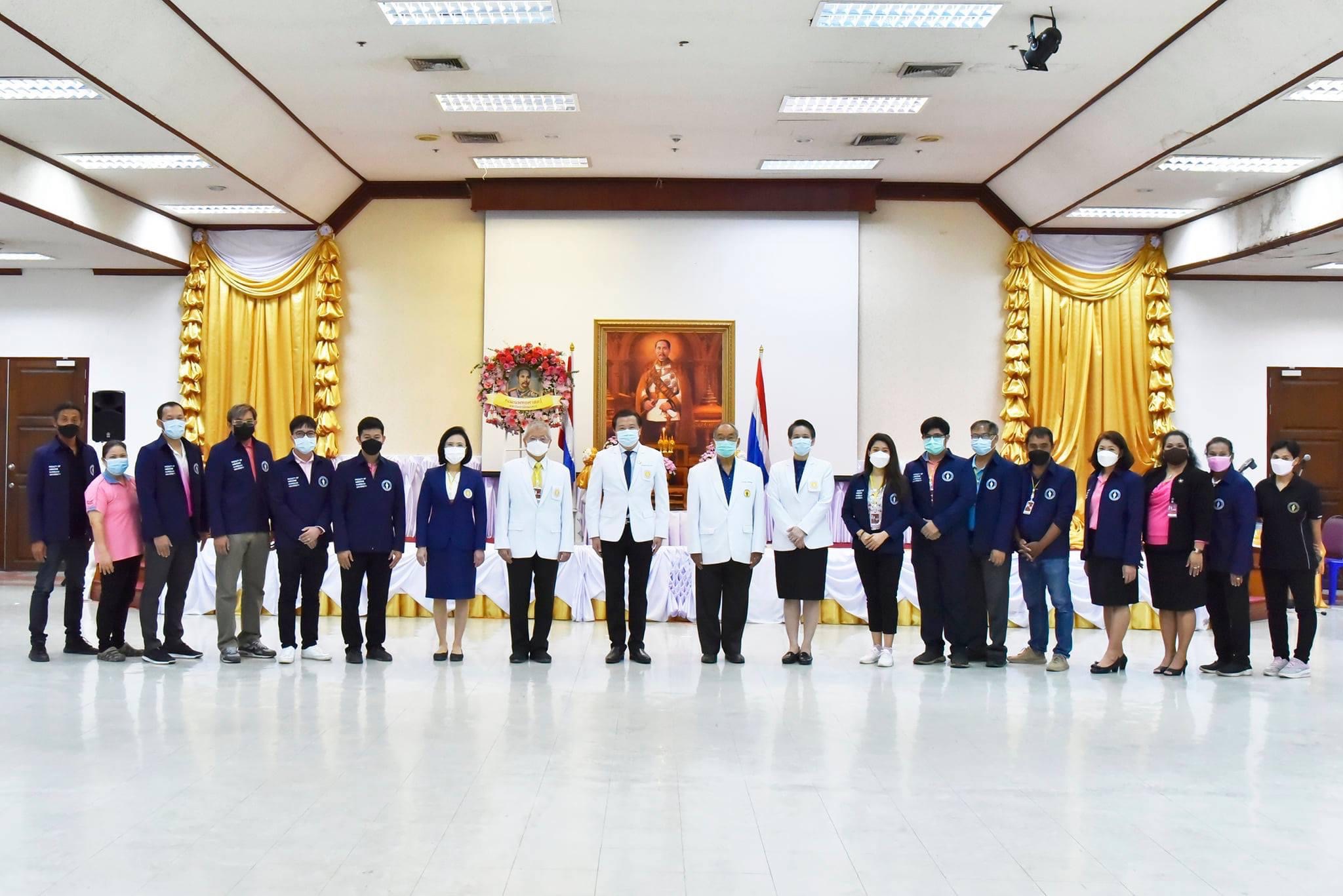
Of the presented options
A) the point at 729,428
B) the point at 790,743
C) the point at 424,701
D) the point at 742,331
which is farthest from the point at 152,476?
the point at 742,331

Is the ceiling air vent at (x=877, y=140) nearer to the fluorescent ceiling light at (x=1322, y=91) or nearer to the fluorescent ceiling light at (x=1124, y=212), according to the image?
the fluorescent ceiling light at (x=1124, y=212)

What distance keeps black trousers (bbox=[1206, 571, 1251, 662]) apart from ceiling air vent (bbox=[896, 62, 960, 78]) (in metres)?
3.93

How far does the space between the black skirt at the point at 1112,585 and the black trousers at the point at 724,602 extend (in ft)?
7.06

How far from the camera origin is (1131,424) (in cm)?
1213

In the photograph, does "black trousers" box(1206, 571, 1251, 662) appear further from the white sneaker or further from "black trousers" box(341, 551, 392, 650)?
"black trousers" box(341, 551, 392, 650)

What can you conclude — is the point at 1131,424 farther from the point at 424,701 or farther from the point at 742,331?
the point at 424,701

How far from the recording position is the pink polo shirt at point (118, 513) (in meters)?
7.20

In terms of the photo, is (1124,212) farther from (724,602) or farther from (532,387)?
(724,602)

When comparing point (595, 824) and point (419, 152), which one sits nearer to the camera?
point (595, 824)

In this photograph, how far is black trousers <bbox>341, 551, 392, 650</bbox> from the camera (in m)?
7.29

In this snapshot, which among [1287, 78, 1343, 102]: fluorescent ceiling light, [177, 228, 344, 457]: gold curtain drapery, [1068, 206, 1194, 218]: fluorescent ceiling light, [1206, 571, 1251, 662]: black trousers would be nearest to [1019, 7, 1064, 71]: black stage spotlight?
[1287, 78, 1343, 102]: fluorescent ceiling light

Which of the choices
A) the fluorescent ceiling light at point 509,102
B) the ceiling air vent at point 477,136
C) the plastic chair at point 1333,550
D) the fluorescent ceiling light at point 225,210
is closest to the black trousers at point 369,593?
the fluorescent ceiling light at point 509,102

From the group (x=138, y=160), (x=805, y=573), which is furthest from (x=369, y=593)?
(x=138, y=160)

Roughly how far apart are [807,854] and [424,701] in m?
2.90
